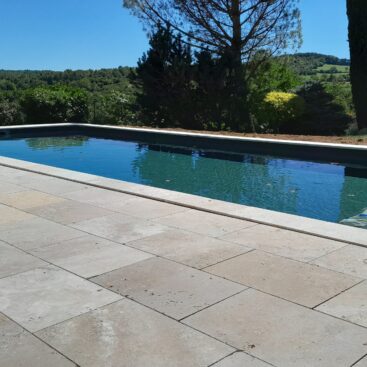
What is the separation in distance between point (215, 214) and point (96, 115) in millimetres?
14278

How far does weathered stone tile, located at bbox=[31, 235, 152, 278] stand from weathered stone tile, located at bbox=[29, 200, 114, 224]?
2.42 ft

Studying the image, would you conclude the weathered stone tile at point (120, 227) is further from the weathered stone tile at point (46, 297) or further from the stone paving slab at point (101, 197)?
the weathered stone tile at point (46, 297)

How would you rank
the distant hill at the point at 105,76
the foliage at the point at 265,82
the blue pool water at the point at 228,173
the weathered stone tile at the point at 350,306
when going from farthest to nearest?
1. the distant hill at the point at 105,76
2. the foliage at the point at 265,82
3. the blue pool water at the point at 228,173
4. the weathered stone tile at the point at 350,306

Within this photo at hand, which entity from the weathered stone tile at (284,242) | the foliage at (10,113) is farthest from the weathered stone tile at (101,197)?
the foliage at (10,113)

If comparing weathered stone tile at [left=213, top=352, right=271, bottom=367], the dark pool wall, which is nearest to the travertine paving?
weathered stone tile at [left=213, top=352, right=271, bottom=367]

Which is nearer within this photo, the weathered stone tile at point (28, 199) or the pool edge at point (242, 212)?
the pool edge at point (242, 212)

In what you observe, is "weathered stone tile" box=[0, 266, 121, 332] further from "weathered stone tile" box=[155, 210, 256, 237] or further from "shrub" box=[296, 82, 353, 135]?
"shrub" box=[296, 82, 353, 135]

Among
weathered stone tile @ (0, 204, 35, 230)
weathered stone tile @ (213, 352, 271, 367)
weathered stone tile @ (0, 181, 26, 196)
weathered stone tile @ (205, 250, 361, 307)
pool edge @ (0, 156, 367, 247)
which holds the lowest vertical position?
weathered stone tile @ (213, 352, 271, 367)

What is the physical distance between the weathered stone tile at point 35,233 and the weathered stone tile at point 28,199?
0.68 meters

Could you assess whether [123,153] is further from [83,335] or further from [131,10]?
[83,335]

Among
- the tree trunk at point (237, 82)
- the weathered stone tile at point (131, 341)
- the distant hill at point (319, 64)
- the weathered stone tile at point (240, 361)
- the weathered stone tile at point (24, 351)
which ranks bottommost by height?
the weathered stone tile at point (24, 351)

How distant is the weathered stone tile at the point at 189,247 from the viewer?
3875 millimetres

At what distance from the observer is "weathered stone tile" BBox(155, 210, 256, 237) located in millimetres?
4617

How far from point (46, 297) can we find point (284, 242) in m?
2.02
